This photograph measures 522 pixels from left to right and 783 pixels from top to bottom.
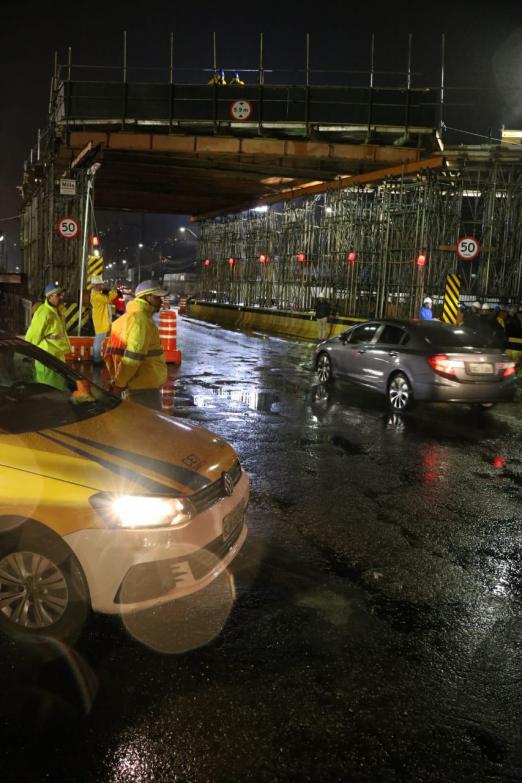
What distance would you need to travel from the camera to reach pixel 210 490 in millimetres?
3879

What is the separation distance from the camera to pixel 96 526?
340 centimetres

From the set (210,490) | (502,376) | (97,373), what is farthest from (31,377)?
(97,373)

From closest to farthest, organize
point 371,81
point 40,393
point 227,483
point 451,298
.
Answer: point 227,483
point 40,393
point 451,298
point 371,81

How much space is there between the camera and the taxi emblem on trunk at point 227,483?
401 cm

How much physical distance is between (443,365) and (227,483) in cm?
677

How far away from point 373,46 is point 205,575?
82.1ft

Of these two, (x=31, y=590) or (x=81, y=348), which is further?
(x=81, y=348)

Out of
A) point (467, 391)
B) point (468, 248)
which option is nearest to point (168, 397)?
point (467, 391)

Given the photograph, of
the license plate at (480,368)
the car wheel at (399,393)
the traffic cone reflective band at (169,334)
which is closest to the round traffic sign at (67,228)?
the traffic cone reflective band at (169,334)

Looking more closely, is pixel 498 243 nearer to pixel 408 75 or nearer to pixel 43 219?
pixel 408 75

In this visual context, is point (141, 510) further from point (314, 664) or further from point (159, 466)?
point (314, 664)

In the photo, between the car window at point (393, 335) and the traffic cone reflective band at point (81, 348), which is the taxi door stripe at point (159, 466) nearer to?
the car window at point (393, 335)

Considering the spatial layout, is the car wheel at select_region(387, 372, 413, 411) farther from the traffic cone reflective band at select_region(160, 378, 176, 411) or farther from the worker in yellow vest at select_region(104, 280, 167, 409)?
the worker in yellow vest at select_region(104, 280, 167, 409)

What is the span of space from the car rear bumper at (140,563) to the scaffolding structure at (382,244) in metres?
19.6
